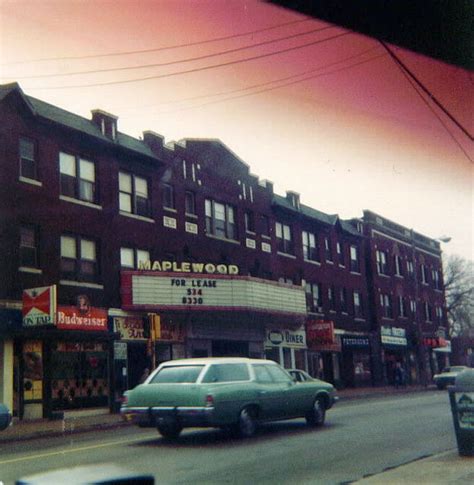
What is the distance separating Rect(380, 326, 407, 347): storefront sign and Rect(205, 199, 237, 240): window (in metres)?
17.4

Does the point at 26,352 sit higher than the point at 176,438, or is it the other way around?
the point at 26,352

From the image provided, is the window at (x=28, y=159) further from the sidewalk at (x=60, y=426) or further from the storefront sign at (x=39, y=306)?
the sidewalk at (x=60, y=426)

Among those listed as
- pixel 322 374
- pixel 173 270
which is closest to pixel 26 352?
pixel 173 270

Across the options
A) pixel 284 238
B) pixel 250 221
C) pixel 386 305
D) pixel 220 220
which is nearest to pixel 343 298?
pixel 386 305

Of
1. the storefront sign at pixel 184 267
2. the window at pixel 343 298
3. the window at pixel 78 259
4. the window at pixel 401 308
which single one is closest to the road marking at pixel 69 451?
the window at pixel 78 259

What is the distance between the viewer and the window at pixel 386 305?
4781cm

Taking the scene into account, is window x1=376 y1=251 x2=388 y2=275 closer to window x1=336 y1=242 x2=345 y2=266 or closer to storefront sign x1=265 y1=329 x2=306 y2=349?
window x1=336 y1=242 x2=345 y2=266

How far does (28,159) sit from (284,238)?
17862 mm

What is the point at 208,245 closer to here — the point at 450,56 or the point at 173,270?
the point at 173,270

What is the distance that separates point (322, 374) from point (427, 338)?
50.5ft

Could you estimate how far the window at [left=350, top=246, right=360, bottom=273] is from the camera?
149 ft

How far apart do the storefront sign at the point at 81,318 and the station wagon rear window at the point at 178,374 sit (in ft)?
31.1

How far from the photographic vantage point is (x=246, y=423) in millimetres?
13133

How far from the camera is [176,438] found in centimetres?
1342
